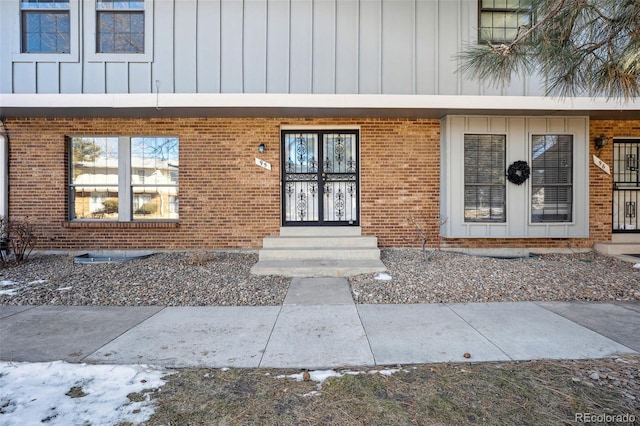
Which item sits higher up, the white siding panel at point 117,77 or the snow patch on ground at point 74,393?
the white siding panel at point 117,77

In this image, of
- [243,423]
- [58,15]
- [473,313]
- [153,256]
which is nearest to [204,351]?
[243,423]

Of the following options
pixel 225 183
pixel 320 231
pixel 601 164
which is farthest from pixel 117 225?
pixel 601 164

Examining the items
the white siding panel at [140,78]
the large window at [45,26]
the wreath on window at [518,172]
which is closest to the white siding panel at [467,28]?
the wreath on window at [518,172]

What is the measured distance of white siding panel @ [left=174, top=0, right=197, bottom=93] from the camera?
20.0ft

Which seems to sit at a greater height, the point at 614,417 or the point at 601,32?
the point at 601,32

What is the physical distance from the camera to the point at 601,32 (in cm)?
318

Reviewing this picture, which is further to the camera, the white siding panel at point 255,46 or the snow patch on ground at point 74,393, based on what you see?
the white siding panel at point 255,46

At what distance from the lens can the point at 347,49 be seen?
20.1 feet

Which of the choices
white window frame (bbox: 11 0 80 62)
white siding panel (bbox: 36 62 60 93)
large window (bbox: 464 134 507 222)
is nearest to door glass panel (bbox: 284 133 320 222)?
large window (bbox: 464 134 507 222)

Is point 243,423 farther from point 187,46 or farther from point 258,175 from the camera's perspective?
point 187,46

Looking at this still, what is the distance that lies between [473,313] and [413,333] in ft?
3.45

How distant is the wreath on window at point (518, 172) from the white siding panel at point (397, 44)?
2.68 m

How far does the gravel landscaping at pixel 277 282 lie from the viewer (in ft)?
14.6

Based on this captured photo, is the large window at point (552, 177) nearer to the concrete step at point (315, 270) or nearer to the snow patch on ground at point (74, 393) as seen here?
the concrete step at point (315, 270)
